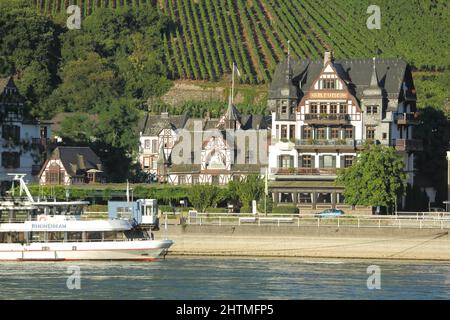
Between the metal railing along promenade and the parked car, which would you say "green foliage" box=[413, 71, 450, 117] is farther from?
the metal railing along promenade

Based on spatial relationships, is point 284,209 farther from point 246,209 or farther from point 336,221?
point 336,221

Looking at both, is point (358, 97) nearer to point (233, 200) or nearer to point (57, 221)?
point (233, 200)

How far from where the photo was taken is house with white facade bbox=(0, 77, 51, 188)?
432 feet

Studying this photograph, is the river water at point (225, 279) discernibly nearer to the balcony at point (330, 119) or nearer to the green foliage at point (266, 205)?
the green foliage at point (266, 205)

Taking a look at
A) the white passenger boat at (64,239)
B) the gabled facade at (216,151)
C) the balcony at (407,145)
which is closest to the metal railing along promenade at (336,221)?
the white passenger boat at (64,239)

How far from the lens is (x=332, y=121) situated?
12088 cm

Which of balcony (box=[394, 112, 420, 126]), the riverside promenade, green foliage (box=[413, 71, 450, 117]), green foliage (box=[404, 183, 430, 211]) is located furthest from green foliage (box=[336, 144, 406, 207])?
green foliage (box=[413, 71, 450, 117])

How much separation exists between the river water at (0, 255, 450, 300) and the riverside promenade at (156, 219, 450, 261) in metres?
1.95

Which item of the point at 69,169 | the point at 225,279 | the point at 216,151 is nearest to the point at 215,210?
the point at 69,169

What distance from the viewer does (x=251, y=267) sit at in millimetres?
85938

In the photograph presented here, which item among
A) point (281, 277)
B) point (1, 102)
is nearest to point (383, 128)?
point (1, 102)

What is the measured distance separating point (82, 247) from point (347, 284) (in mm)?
20144

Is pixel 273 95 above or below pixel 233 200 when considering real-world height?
above

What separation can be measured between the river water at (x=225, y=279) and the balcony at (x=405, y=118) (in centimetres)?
3251
